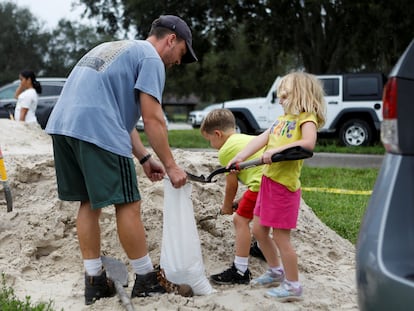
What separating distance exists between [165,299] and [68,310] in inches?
22.3

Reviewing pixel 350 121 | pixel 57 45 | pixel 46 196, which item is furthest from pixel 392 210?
pixel 57 45

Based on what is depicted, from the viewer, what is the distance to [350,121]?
17.1 m

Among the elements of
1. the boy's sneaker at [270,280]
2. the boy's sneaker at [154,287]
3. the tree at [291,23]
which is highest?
the tree at [291,23]

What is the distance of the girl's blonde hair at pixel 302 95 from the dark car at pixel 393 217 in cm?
120

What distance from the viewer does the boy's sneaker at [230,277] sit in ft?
13.6

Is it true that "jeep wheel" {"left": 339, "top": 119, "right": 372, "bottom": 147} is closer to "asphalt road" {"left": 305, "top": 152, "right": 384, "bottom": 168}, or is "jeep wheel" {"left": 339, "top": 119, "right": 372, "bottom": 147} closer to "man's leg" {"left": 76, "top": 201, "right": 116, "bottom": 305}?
"asphalt road" {"left": 305, "top": 152, "right": 384, "bottom": 168}

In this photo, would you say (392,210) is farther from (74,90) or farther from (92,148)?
(74,90)

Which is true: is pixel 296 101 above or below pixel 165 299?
above

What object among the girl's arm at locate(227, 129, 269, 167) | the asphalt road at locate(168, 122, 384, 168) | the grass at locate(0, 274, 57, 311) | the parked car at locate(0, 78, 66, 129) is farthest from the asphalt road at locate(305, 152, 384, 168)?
the grass at locate(0, 274, 57, 311)

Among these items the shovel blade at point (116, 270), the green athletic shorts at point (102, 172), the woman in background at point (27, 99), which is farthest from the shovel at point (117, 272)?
the woman in background at point (27, 99)

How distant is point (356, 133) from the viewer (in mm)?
17125

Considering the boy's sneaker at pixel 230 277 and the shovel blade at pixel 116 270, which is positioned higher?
the shovel blade at pixel 116 270

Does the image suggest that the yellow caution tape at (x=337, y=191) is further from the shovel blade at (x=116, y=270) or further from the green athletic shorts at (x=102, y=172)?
the green athletic shorts at (x=102, y=172)

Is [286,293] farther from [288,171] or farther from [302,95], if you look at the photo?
[302,95]
